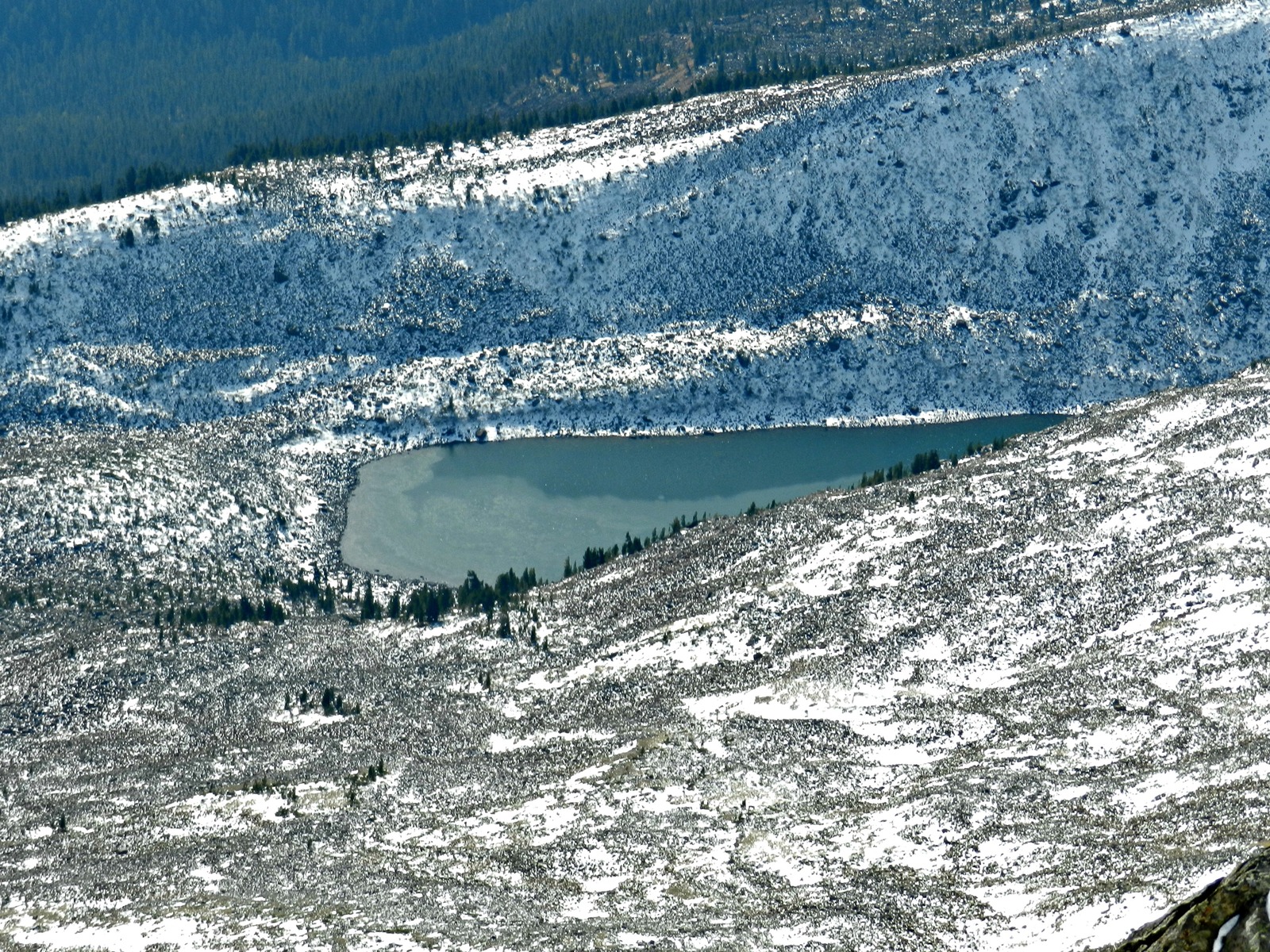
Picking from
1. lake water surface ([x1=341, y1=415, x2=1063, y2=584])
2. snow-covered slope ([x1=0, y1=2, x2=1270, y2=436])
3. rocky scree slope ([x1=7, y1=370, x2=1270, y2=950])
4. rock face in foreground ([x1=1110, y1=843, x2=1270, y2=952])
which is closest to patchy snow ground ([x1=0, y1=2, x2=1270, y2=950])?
rocky scree slope ([x1=7, y1=370, x2=1270, y2=950])

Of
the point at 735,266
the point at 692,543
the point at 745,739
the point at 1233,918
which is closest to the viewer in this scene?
the point at 1233,918

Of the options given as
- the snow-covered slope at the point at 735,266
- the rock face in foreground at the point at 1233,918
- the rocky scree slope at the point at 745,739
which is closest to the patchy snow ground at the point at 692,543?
the rocky scree slope at the point at 745,739

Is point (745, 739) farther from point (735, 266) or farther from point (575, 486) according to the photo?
point (735, 266)

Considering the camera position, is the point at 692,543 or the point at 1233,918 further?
the point at 692,543

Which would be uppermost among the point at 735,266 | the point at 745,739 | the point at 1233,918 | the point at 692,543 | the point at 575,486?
the point at 735,266

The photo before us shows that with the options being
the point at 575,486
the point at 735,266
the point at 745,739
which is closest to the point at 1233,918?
the point at 745,739

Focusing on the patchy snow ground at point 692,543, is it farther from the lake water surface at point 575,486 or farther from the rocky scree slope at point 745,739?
the lake water surface at point 575,486

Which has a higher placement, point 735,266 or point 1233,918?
point 735,266

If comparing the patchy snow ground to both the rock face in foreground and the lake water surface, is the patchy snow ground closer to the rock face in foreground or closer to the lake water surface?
the lake water surface
